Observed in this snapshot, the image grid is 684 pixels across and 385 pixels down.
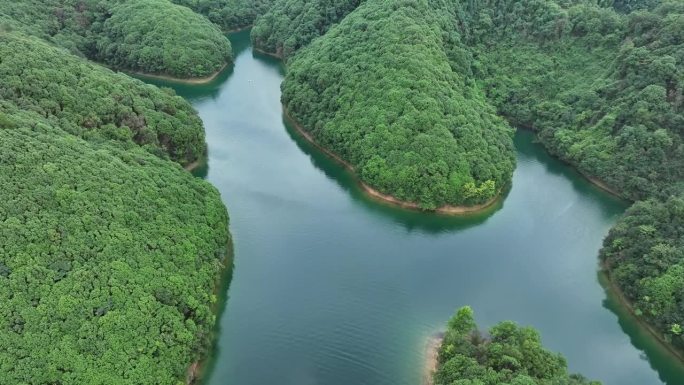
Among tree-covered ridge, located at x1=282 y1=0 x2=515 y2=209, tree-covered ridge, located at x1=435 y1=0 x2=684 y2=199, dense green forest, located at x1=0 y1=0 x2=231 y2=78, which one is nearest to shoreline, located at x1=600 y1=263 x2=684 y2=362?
tree-covered ridge, located at x1=435 y1=0 x2=684 y2=199

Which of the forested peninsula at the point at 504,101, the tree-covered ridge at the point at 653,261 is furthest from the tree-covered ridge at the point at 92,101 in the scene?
the tree-covered ridge at the point at 653,261

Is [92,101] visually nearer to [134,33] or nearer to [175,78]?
[175,78]

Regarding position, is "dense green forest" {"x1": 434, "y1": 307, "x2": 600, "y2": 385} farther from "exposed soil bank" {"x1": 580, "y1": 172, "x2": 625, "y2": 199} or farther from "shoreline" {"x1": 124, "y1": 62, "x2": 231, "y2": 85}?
"shoreline" {"x1": 124, "y1": 62, "x2": 231, "y2": 85}

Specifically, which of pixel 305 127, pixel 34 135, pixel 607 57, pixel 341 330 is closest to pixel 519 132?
pixel 607 57

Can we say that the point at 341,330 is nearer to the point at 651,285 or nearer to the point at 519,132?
the point at 651,285

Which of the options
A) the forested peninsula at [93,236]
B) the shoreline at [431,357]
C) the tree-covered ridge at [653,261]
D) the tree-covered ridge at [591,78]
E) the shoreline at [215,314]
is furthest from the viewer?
the tree-covered ridge at [591,78]

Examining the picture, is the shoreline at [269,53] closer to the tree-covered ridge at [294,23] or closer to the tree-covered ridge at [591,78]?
the tree-covered ridge at [294,23]
